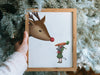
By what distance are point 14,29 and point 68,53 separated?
0.29 meters

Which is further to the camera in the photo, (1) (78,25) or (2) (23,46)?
(1) (78,25)

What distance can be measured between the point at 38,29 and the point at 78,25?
0.22 m

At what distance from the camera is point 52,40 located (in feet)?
2.29

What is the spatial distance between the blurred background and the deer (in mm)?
46

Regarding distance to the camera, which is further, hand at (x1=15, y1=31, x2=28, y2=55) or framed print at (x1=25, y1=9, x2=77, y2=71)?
framed print at (x1=25, y1=9, x2=77, y2=71)

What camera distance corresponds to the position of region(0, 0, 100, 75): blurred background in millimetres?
656

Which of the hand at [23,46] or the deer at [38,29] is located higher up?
the deer at [38,29]

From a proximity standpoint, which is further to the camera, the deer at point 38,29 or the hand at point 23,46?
the deer at point 38,29

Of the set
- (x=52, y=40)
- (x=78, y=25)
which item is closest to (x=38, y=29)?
(x=52, y=40)

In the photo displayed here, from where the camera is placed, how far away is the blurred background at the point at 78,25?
2.15 feet

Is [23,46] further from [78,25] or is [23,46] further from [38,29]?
[78,25]

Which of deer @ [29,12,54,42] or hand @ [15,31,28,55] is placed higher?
deer @ [29,12,54,42]

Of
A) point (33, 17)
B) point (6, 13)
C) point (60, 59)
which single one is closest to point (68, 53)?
point (60, 59)

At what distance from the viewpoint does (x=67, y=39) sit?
701 mm
